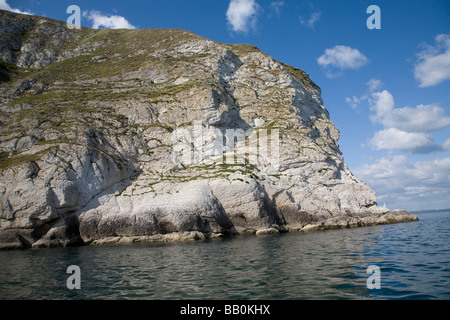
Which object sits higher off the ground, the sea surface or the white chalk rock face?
the white chalk rock face

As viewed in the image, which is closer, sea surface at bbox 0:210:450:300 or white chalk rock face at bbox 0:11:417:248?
sea surface at bbox 0:210:450:300

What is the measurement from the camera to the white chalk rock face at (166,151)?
34312 mm

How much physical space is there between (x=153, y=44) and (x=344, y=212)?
6467cm

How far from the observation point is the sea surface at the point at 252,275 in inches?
447

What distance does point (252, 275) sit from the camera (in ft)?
46.9

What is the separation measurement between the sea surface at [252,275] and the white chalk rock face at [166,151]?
12824 mm

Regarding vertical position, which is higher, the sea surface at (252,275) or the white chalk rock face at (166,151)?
the white chalk rock face at (166,151)

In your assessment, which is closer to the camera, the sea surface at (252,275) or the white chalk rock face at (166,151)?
the sea surface at (252,275)

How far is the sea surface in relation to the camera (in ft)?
37.2

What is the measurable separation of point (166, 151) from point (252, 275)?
35.2 metres

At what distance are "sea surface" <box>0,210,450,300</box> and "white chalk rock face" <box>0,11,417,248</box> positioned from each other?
12824mm

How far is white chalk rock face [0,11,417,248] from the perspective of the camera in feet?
113
